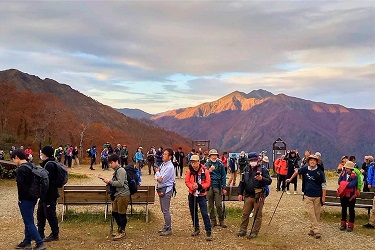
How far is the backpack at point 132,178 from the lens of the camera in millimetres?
7584

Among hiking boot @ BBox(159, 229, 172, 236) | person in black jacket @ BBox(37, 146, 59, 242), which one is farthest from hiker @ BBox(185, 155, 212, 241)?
person in black jacket @ BBox(37, 146, 59, 242)

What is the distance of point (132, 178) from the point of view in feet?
25.2

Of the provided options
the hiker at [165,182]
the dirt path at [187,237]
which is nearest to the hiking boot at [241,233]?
the dirt path at [187,237]

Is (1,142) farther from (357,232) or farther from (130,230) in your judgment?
(357,232)

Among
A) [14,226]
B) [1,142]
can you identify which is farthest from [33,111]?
[14,226]

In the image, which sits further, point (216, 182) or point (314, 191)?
point (216, 182)

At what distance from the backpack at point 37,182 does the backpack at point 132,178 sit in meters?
1.62

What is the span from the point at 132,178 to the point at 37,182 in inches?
73.2

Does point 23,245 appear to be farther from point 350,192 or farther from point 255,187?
point 350,192

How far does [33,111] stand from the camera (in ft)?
173

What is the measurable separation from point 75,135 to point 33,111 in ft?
24.8

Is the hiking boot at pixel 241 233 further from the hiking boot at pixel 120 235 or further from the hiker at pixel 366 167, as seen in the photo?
the hiker at pixel 366 167

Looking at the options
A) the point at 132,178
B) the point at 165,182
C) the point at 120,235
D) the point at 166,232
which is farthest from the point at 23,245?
the point at 165,182

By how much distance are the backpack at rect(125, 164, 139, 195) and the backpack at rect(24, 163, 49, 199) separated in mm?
1621
